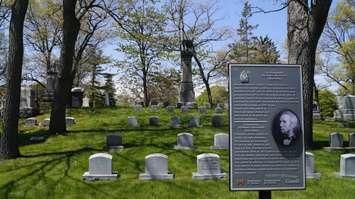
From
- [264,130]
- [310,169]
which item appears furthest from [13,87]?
[264,130]

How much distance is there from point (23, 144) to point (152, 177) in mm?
6498

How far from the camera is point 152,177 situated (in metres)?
10.0

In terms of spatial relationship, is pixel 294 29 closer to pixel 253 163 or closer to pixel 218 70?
pixel 253 163

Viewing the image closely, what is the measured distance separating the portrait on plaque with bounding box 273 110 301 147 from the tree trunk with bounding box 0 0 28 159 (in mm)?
8298

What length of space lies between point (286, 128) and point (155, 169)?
16.0 ft

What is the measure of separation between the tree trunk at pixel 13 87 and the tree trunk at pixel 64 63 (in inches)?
129

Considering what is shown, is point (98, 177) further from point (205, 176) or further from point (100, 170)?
point (205, 176)

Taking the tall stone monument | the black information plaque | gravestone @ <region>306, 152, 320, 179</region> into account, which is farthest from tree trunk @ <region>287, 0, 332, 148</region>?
the tall stone monument

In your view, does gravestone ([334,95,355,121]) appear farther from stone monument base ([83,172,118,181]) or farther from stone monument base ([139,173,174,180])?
stone monument base ([83,172,118,181])

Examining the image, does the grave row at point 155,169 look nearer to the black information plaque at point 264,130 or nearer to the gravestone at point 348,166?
the gravestone at point 348,166

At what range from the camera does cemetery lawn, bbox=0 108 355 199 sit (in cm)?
934

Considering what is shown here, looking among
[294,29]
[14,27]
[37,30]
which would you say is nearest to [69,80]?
[14,27]

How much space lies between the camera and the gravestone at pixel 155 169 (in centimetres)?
1003

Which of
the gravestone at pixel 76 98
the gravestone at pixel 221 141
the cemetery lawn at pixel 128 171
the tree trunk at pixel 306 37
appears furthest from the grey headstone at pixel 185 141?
the gravestone at pixel 76 98
